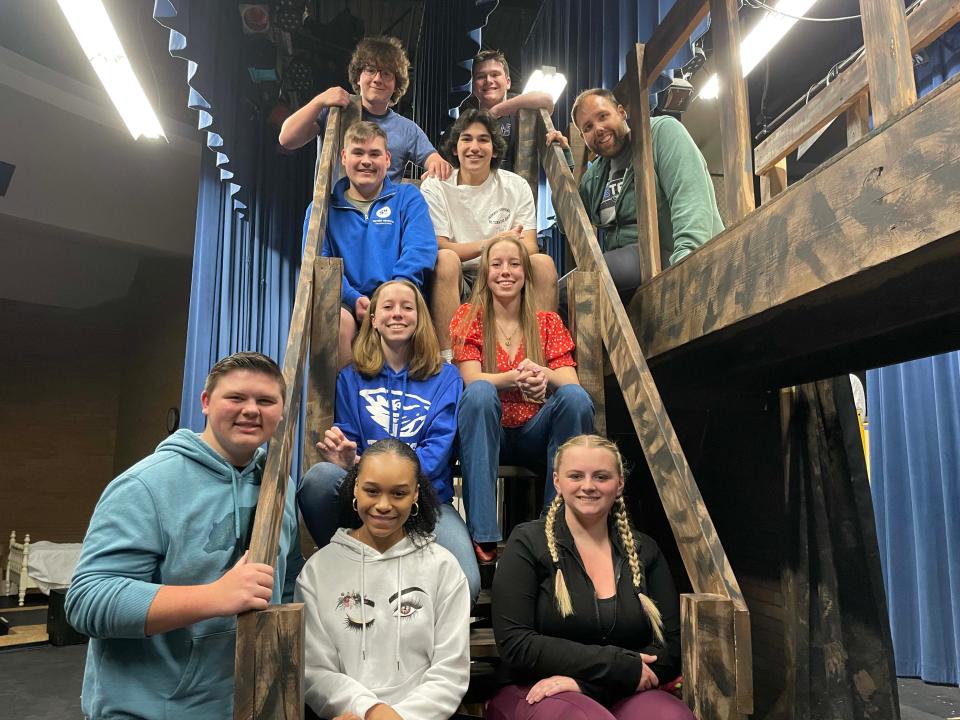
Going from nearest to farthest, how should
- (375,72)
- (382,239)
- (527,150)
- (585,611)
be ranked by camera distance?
(585,611) → (382,239) → (375,72) → (527,150)

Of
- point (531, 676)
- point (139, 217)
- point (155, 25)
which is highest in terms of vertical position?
point (155, 25)

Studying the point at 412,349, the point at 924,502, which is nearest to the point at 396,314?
the point at 412,349

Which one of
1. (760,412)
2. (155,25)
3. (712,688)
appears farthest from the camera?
(155,25)

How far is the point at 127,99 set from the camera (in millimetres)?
5324

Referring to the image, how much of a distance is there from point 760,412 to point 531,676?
6.41ft

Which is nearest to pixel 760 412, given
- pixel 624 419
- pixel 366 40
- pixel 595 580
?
pixel 624 419

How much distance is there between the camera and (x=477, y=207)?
306cm

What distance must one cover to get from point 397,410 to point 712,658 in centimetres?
102

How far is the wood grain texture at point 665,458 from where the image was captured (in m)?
1.46

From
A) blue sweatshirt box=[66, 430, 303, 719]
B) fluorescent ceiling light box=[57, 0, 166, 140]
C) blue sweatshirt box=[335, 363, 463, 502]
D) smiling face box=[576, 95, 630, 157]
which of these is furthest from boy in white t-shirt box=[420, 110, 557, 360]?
fluorescent ceiling light box=[57, 0, 166, 140]

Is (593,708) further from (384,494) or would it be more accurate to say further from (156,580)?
(156,580)

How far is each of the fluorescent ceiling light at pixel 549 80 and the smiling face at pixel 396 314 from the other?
319cm

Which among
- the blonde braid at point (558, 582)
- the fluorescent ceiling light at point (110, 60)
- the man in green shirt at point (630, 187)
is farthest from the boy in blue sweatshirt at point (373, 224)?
the fluorescent ceiling light at point (110, 60)

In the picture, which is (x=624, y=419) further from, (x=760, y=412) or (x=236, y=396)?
(x=236, y=396)
